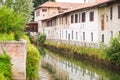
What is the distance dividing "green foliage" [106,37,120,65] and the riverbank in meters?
0.62

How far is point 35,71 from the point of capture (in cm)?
2014

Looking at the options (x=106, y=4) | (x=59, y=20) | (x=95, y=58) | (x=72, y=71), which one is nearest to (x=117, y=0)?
(x=106, y=4)

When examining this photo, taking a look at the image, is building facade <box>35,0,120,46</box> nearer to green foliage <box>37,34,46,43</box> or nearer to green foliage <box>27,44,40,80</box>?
green foliage <box>37,34,46,43</box>

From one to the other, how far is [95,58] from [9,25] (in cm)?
1728

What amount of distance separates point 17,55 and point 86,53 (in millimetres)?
25723

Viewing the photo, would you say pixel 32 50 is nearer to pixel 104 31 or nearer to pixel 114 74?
pixel 114 74

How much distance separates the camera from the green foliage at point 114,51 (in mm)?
31453

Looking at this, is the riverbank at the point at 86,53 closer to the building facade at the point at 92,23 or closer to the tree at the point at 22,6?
the building facade at the point at 92,23

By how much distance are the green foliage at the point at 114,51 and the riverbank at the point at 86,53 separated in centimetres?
62

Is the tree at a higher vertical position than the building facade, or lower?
higher

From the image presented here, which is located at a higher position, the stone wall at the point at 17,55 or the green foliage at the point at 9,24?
the green foliage at the point at 9,24

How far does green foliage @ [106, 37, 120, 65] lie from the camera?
31453 mm

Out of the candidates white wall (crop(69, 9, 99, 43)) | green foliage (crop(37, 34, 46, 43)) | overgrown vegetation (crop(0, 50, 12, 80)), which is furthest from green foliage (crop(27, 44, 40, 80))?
green foliage (crop(37, 34, 46, 43))

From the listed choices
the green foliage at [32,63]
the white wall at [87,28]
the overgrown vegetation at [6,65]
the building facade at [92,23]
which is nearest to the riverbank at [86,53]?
the building facade at [92,23]
